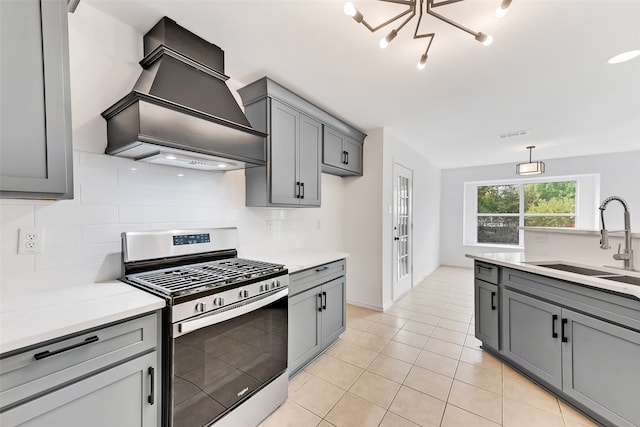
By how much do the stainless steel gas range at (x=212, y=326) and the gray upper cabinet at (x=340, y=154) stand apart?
5.23 ft

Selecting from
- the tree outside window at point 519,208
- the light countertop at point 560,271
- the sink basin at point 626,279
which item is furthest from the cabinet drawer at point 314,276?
the tree outside window at point 519,208

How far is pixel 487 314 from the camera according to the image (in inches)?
100

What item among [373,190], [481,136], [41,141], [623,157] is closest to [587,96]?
[481,136]

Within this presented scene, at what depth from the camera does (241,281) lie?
1588 millimetres

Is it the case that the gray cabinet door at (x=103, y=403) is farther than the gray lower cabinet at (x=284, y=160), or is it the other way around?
the gray lower cabinet at (x=284, y=160)

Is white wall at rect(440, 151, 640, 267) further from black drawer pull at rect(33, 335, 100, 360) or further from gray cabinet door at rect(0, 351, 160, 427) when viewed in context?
black drawer pull at rect(33, 335, 100, 360)

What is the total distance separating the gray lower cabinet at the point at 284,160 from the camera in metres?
2.35

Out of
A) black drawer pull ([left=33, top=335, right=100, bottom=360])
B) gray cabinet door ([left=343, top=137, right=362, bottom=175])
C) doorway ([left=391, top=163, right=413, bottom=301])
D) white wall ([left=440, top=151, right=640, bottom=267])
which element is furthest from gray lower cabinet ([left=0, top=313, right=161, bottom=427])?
white wall ([left=440, top=151, right=640, bottom=267])

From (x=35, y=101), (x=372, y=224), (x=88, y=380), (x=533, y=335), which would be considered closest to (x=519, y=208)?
(x=372, y=224)

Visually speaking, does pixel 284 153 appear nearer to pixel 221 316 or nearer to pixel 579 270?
pixel 221 316

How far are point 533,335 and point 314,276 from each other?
1.79 m

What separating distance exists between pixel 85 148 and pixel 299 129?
A: 1682 millimetres

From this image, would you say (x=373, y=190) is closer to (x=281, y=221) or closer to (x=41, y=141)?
(x=281, y=221)

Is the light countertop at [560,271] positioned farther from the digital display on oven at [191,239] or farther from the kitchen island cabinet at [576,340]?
the digital display on oven at [191,239]
